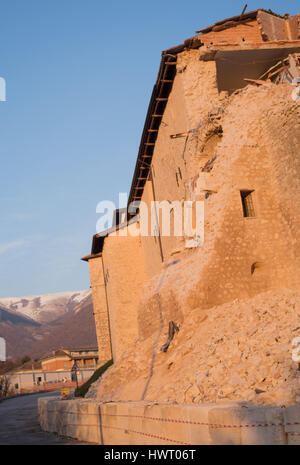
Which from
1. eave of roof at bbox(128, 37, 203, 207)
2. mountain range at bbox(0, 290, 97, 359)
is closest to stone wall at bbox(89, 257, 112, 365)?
eave of roof at bbox(128, 37, 203, 207)

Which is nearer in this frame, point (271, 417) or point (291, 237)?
point (271, 417)

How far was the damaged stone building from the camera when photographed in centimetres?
1018

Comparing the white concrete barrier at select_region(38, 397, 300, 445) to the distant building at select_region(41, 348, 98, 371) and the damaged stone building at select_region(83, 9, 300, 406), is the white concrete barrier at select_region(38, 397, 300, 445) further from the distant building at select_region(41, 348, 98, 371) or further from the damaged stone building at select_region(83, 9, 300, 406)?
the distant building at select_region(41, 348, 98, 371)

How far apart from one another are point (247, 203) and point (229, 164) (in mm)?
966

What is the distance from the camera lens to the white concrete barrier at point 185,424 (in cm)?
485

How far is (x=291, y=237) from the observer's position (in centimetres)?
1023

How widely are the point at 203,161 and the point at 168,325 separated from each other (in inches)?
174

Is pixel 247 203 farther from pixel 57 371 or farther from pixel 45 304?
pixel 45 304

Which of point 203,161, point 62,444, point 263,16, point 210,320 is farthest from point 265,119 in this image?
point 62,444

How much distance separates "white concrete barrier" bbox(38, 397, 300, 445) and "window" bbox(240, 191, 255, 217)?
514 cm

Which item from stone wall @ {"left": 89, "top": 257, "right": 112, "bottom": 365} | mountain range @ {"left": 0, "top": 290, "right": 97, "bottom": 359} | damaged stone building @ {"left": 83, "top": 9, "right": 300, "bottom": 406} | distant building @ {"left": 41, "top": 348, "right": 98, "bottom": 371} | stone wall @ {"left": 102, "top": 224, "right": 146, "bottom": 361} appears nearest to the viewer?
damaged stone building @ {"left": 83, "top": 9, "right": 300, "bottom": 406}

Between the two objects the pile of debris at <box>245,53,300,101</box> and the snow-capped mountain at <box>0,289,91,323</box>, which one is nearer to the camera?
the pile of debris at <box>245,53,300,101</box>
